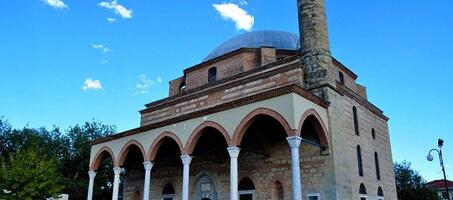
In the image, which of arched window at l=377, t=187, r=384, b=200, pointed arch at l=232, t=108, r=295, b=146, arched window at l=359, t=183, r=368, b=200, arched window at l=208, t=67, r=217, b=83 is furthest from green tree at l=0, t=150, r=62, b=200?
arched window at l=377, t=187, r=384, b=200

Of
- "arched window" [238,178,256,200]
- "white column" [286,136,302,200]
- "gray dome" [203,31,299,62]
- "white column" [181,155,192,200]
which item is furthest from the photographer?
"gray dome" [203,31,299,62]

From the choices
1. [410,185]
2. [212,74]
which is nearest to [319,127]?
[212,74]

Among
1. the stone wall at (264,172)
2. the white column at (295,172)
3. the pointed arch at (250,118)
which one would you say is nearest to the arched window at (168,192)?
the stone wall at (264,172)

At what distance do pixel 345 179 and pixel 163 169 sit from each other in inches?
298

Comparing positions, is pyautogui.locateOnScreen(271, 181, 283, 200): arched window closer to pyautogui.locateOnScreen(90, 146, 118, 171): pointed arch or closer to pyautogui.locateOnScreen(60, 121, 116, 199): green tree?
pyautogui.locateOnScreen(90, 146, 118, 171): pointed arch

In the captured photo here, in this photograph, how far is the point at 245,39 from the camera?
17078 mm

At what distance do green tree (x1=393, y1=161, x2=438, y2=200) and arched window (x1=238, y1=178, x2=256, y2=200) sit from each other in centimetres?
1546

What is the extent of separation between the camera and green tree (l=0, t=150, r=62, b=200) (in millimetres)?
12312

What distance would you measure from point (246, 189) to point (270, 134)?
75.6 inches

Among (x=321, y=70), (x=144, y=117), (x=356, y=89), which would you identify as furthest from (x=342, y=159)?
(x=144, y=117)

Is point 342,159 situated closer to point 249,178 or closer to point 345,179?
point 345,179

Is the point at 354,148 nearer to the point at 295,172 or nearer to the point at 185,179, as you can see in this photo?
the point at 295,172

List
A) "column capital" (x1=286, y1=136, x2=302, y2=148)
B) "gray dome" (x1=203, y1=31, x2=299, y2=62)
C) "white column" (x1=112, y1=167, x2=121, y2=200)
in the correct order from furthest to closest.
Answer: "gray dome" (x1=203, y1=31, x2=299, y2=62) → "white column" (x1=112, y1=167, x2=121, y2=200) → "column capital" (x1=286, y1=136, x2=302, y2=148)

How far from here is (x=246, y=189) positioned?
12.0 metres
